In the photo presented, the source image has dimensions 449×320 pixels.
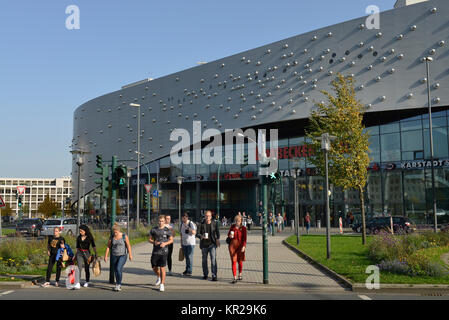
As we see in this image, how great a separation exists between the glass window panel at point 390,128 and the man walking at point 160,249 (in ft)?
114

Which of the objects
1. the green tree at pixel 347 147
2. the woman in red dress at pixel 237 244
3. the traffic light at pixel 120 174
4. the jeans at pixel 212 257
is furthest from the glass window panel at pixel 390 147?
the traffic light at pixel 120 174

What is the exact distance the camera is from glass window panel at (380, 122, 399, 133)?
1593 inches

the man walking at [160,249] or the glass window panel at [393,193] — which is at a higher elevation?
the glass window panel at [393,193]

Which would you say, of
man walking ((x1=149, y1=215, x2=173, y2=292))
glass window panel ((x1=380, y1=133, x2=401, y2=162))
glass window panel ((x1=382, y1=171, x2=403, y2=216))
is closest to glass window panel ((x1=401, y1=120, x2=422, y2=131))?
glass window panel ((x1=380, y1=133, x2=401, y2=162))

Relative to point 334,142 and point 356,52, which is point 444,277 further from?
point 356,52

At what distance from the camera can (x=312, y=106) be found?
140ft

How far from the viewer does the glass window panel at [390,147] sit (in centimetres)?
4022

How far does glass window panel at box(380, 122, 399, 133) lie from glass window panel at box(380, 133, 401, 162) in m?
0.38

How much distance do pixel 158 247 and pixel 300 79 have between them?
36182 millimetres

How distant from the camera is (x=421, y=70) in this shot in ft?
124

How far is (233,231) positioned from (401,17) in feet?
114

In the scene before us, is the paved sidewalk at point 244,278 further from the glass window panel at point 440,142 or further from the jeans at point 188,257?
the glass window panel at point 440,142

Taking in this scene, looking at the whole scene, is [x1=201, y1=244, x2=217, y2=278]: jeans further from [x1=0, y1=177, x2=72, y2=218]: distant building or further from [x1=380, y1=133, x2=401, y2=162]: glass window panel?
→ [x1=0, y1=177, x2=72, y2=218]: distant building

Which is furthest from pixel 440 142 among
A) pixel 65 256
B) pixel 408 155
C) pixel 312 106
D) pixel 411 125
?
pixel 65 256
